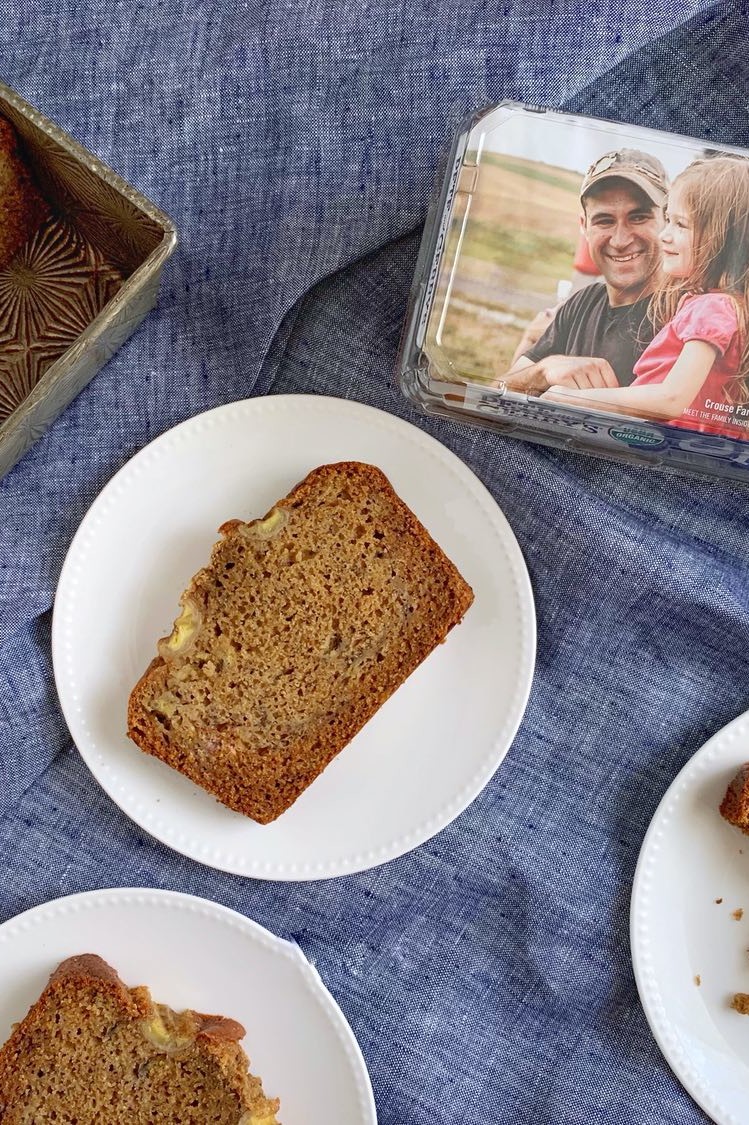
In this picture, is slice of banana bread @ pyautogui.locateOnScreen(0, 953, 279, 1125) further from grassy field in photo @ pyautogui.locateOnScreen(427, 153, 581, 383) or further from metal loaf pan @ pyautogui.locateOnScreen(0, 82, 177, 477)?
grassy field in photo @ pyautogui.locateOnScreen(427, 153, 581, 383)

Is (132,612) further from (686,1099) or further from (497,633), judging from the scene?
(686,1099)

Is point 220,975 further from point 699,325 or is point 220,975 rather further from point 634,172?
point 634,172

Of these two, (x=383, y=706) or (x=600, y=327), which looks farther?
(x=383, y=706)

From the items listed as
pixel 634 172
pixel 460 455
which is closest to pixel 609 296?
pixel 634 172

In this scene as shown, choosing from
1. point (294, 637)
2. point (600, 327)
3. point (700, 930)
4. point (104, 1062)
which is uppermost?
point (600, 327)

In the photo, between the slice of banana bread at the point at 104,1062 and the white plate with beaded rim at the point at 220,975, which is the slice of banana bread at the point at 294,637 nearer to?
the white plate with beaded rim at the point at 220,975

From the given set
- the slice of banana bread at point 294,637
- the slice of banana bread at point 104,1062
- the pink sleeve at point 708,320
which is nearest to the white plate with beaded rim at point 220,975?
the slice of banana bread at point 104,1062

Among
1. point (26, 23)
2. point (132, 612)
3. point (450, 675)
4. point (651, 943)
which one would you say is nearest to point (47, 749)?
point (132, 612)

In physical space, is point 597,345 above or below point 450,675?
above
